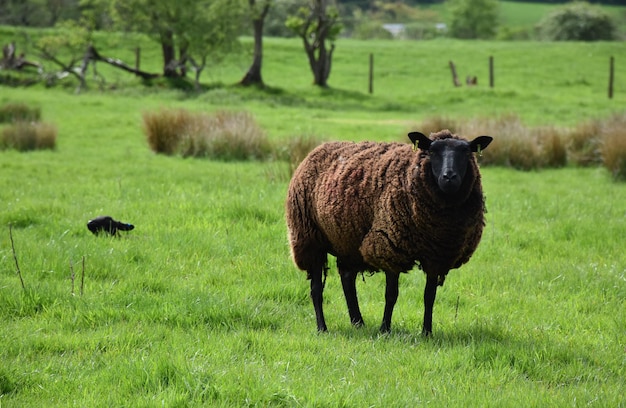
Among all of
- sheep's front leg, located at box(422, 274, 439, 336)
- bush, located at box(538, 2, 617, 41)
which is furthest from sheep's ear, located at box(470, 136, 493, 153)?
bush, located at box(538, 2, 617, 41)

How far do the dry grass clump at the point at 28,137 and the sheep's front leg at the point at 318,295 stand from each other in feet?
45.4

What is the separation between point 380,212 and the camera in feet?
21.8

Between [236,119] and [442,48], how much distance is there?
47.1 metres

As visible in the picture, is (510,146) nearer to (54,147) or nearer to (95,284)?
(54,147)

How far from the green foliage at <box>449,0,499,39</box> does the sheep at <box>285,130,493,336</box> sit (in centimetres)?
9652

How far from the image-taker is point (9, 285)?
748 centimetres

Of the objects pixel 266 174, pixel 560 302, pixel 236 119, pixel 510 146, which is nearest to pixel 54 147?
pixel 236 119

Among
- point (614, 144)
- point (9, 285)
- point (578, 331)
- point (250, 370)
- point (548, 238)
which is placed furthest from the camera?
point (614, 144)

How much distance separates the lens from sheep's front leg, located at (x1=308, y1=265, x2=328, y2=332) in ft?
22.8

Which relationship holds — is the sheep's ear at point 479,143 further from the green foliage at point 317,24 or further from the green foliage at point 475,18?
the green foliage at point 475,18

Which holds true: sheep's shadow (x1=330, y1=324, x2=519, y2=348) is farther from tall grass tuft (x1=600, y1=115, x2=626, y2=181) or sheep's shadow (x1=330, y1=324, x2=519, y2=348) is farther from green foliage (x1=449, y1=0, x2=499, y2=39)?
green foliage (x1=449, y1=0, x2=499, y2=39)

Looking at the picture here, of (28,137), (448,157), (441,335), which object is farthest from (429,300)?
(28,137)

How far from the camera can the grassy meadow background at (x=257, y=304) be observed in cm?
525

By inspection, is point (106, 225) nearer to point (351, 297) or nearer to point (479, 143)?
point (351, 297)
